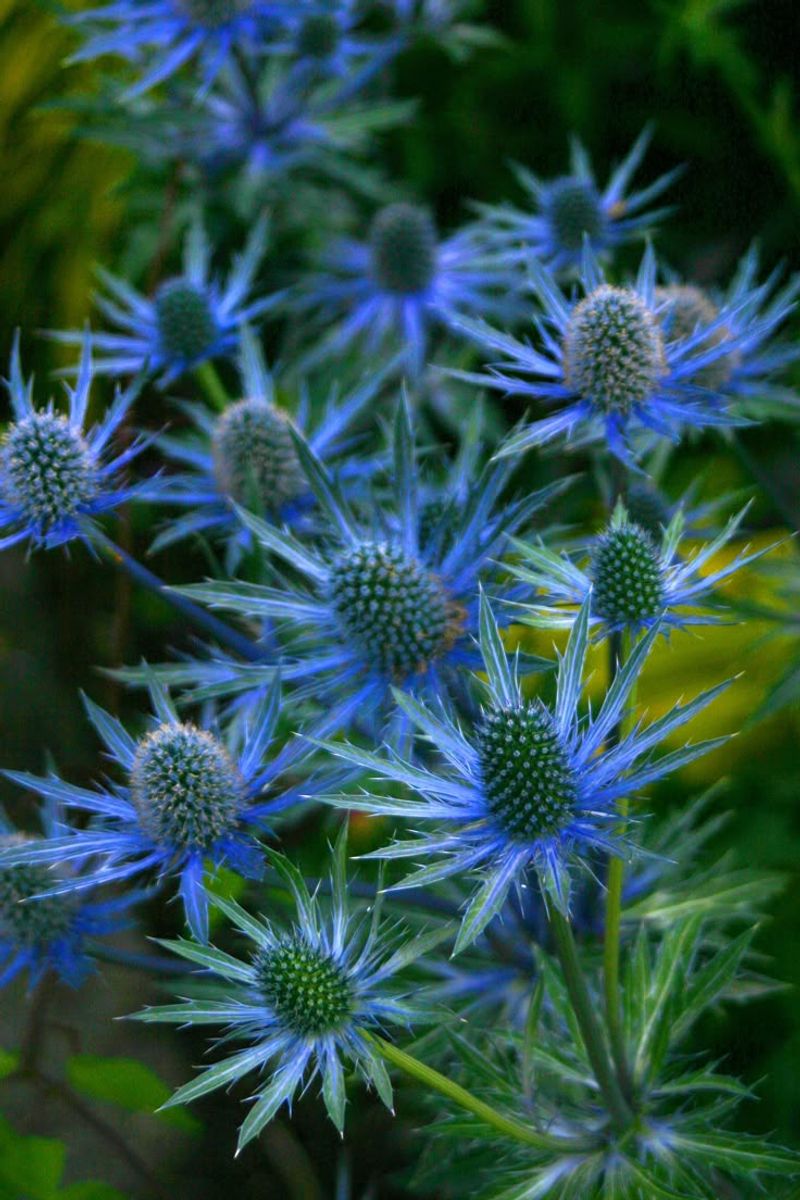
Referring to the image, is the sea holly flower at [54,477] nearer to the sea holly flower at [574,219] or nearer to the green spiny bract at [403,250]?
the sea holly flower at [574,219]

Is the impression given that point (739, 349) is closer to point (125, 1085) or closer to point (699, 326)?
point (699, 326)

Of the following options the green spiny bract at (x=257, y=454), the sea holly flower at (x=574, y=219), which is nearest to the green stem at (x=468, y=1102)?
the green spiny bract at (x=257, y=454)

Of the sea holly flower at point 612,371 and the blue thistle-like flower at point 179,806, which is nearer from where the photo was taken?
the blue thistle-like flower at point 179,806

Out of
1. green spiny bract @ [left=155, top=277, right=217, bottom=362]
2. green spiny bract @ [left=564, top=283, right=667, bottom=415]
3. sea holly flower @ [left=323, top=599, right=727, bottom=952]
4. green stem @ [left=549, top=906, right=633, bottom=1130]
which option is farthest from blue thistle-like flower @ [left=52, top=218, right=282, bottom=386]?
green stem @ [left=549, top=906, right=633, bottom=1130]

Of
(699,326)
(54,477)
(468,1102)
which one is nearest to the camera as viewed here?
(468,1102)

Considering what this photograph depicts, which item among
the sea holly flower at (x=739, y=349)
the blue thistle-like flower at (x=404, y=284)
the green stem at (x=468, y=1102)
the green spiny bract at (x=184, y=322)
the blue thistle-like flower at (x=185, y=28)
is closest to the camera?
the green stem at (x=468, y=1102)

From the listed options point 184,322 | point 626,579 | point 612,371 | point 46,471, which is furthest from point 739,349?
point 46,471
